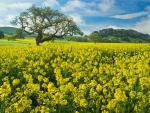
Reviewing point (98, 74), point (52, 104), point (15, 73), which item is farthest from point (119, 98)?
point (15, 73)

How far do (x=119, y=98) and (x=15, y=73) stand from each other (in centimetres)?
829

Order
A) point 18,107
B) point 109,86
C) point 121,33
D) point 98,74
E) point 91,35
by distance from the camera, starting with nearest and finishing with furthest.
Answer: point 18,107 → point 109,86 → point 98,74 → point 91,35 → point 121,33

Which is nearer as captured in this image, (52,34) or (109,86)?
(109,86)

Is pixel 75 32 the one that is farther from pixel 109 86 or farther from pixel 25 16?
pixel 109 86

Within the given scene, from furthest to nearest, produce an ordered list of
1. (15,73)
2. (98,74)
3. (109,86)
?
(15,73) < (98,74) < (109,86)

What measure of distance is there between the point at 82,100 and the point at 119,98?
0.84m

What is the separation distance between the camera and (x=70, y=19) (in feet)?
200

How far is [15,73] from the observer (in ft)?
55.2

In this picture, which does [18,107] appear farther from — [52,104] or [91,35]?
[91,35]

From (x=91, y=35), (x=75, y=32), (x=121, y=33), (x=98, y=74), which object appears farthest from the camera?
(x=121, y=33)

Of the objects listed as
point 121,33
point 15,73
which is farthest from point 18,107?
point 121,33

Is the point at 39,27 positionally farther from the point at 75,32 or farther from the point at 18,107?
the point at 18,107

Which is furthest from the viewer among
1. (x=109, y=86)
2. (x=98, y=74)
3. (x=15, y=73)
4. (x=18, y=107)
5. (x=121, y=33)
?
(x=121, y=33)

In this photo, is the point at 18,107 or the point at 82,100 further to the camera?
the point at 82,100
